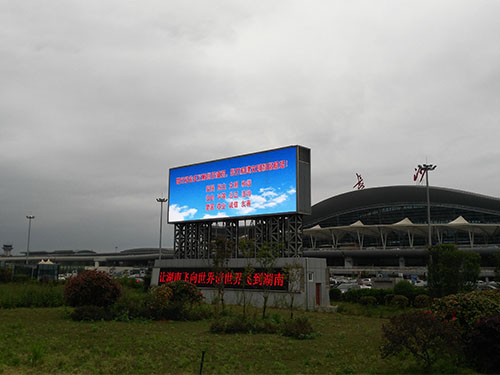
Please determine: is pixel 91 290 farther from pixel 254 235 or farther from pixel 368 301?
pixel 368 301

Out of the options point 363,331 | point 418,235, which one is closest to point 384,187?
point 418,235

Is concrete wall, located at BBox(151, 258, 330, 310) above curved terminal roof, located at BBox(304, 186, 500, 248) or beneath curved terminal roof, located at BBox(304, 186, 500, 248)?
beneath

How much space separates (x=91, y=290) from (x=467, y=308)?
16.8 meters

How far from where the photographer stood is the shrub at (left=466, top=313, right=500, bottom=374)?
10.7 m

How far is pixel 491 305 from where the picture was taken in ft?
40.9

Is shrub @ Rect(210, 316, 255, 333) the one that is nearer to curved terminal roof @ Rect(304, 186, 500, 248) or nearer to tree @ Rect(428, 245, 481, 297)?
tree @ Rect(428, 245, 481, 297)

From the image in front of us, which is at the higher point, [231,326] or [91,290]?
[91,290]


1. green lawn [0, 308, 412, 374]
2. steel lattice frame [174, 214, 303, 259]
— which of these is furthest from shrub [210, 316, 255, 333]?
steel lattice frame [174, 214, 303, 259]

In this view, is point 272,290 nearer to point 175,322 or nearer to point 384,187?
point 175,322

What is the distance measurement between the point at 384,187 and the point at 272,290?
74707mm

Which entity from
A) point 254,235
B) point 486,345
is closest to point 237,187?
point 254,235

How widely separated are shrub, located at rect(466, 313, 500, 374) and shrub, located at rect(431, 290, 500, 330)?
2.11ft

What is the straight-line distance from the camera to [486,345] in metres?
10.9

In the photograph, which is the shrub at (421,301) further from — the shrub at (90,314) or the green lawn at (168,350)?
the shrub at (90,314)
